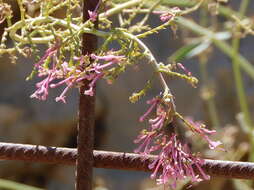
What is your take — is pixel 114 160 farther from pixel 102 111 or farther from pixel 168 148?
pixel 102 111

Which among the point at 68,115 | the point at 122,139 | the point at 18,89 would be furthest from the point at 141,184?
the point at 18,89

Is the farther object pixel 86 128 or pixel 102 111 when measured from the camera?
pixel 102 111

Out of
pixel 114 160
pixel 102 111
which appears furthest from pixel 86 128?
pixel 102 111

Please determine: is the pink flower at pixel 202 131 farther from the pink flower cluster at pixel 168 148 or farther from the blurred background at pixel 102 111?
the blurred background at pixel 102 111

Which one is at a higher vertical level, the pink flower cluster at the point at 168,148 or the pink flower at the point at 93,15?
the pink flower at the point at 93,15

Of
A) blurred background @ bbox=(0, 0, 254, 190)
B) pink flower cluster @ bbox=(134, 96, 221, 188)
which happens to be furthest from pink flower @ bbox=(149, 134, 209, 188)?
blurred background @ bbox=(0, 0, 254, 190)

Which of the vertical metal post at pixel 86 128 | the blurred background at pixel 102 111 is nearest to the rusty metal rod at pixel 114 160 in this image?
the vertical metal post at pixel 86 128

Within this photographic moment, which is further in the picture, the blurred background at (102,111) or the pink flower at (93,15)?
the blurred background at (102,111)
